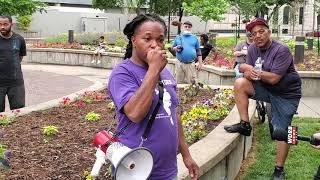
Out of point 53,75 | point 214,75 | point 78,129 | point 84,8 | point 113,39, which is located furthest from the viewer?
point 84,8

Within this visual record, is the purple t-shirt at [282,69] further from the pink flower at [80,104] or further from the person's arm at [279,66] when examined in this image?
the pink flower at [80,104]

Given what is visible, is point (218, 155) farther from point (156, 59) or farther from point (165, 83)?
point (156, 59)

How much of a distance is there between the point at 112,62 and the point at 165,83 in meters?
18.6

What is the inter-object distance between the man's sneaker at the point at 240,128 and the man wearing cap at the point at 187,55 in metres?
4.47

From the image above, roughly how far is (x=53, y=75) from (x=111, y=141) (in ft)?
52.8

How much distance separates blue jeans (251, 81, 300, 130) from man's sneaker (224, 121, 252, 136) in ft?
1.12

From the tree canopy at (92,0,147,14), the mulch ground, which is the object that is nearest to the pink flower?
the mulch ground

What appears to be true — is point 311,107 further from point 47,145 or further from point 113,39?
point 113,39

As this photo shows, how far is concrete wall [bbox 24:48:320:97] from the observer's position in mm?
11977

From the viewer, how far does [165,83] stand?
2.86 m

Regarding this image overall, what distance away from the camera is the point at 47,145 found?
542cm

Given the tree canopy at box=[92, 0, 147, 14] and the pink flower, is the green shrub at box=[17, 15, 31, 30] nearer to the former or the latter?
the tree canopy at box=[92, 0, 147, 14]

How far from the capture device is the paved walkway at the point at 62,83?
1086 cm

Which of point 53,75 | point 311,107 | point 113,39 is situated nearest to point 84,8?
point 113,39
